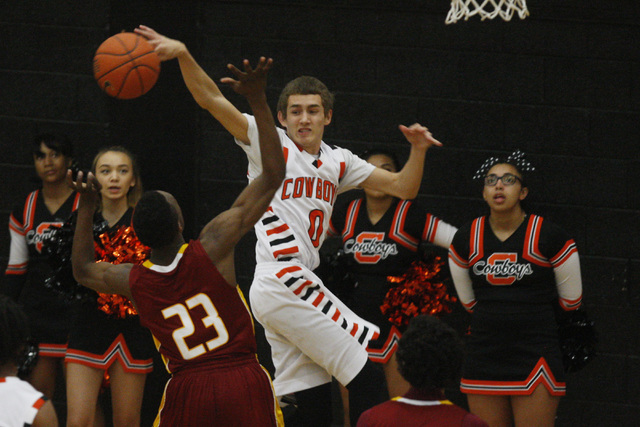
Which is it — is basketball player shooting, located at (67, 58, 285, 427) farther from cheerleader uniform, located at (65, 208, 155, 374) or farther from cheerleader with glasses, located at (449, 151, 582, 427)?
cheerleader with glasses, located at (449, 151, 582, 427)

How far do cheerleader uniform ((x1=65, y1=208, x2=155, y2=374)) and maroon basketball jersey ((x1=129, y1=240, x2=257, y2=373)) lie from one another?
1991 mm

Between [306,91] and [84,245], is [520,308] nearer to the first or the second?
[306,91]

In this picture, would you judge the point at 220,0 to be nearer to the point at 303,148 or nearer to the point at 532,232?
the point at 303,148

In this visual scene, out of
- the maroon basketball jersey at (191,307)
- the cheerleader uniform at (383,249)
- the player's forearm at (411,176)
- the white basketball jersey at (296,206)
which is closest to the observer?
the maroon basketball jersey at (191,307)

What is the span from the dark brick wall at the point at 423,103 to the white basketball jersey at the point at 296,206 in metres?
2.24

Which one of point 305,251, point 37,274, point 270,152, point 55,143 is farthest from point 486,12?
point 37,274

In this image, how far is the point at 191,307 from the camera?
3.89 meters

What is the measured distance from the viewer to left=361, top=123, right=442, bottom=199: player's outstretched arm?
4.83 metres

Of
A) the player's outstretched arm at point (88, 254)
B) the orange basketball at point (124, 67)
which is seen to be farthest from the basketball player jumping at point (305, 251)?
the orange basketball at point (124, 67)

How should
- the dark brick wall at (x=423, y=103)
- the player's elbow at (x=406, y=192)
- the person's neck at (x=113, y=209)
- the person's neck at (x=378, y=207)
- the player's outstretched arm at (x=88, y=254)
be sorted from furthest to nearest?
the dark brick wall at (x=423, y=103) → the person's neck at (x=378, y=207) → the person's neck at (x=113, y=209) → the player's elbow at (x=406, y=192) → the player's outstretched arm at (x=88, y=254)

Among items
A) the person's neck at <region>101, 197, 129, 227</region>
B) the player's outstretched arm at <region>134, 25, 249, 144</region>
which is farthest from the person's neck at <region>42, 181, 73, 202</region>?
the player's outstretched arm at <region>134, 25, 249, 144</region>

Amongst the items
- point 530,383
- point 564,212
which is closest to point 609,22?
point 564,212

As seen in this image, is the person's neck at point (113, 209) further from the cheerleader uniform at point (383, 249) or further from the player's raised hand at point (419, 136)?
the player's raised hand at point (419, 136)

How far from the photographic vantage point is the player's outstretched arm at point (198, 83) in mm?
4121
